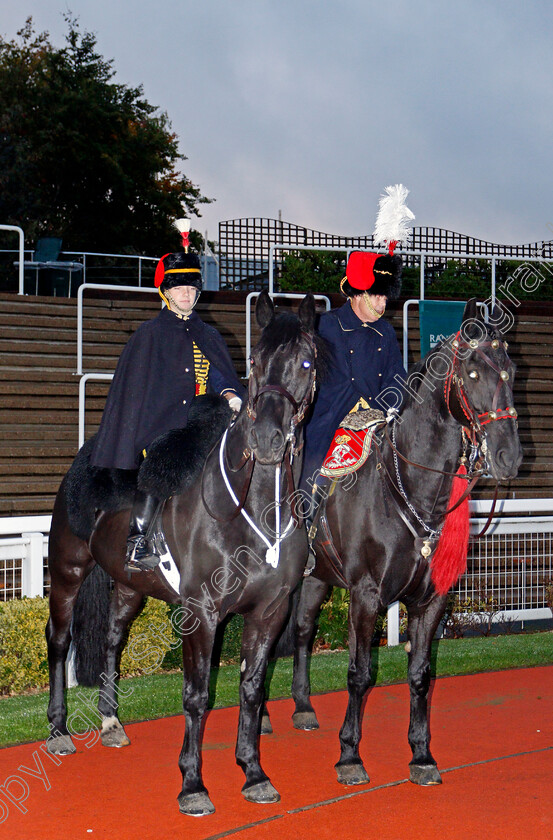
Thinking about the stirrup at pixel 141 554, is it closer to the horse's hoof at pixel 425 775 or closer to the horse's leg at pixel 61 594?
the horse's leg at pixel 61 594

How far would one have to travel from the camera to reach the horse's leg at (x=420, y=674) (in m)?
4.66

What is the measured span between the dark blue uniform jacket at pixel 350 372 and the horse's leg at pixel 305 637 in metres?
1.11

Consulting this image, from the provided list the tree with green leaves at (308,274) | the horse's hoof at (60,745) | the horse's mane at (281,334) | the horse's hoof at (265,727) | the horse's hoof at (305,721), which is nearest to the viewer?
the horse's mane at (281,334)

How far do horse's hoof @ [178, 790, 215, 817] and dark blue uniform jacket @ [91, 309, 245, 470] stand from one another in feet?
5.62

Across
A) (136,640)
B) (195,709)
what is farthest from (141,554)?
(136,640)

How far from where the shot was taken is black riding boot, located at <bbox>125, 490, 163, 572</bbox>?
4.48 metres

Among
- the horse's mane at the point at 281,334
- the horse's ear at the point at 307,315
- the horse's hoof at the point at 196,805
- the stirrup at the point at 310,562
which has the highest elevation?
the horse's ear at the point at 307,315

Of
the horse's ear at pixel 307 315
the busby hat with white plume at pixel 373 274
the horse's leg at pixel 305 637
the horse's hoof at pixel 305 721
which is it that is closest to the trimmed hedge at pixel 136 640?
the horse's leg at pixel 305 637

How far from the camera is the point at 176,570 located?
4.47 m

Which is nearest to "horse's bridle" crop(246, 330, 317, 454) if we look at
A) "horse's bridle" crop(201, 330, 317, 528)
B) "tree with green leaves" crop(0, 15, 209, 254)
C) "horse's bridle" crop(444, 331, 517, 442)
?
"horse's bridle" crop(201, 330, 317, 528)

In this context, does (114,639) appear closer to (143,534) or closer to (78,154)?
(143,534)

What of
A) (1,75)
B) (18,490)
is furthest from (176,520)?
(1,75)

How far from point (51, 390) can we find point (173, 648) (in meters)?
5.32

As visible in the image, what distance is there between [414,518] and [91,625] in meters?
2.37
